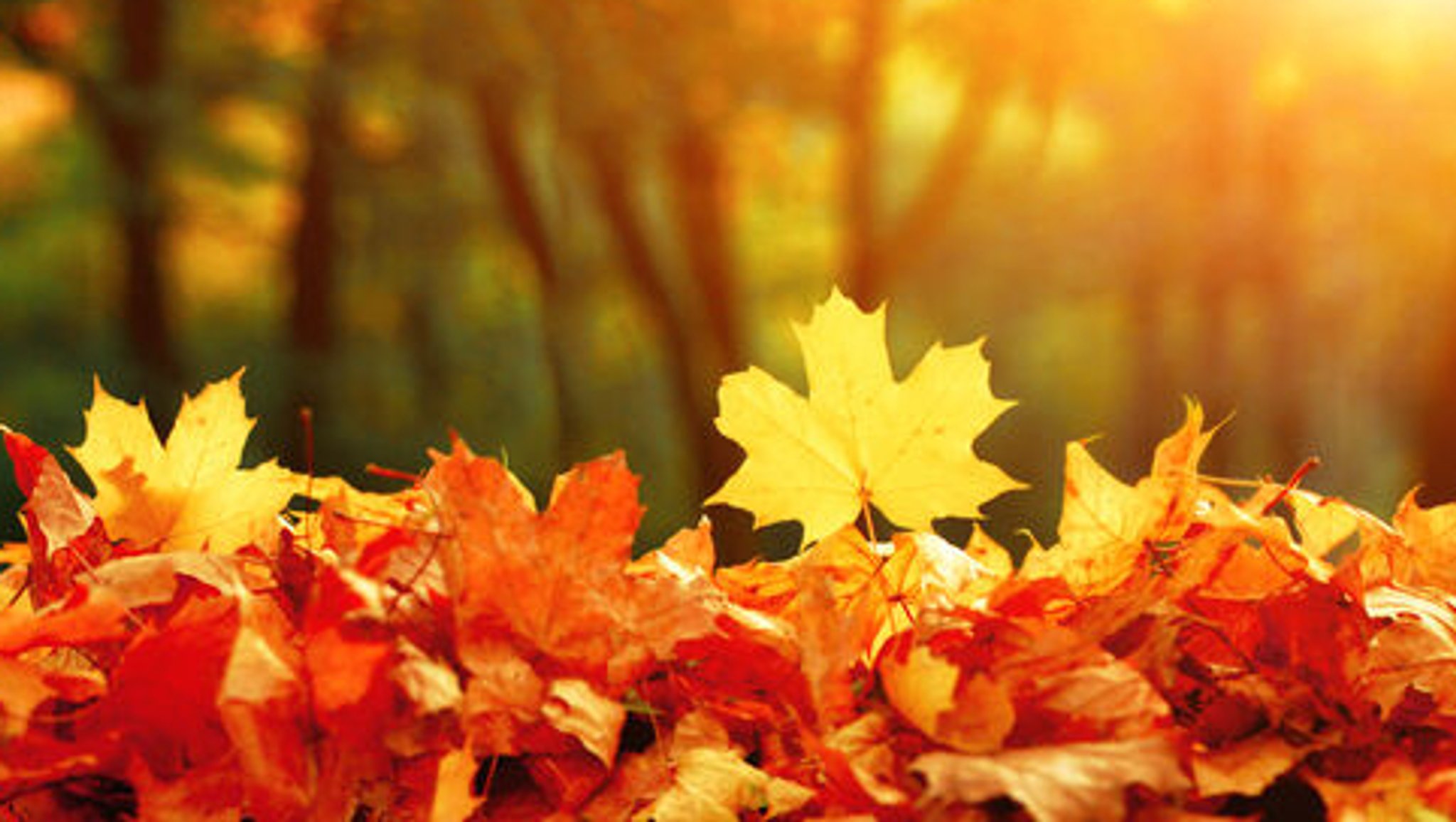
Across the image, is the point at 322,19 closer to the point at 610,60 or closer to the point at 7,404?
the point at 610,60

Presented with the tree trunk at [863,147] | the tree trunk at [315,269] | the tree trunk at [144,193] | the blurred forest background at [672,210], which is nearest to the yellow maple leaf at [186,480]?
the blurred forest background at [672,210]

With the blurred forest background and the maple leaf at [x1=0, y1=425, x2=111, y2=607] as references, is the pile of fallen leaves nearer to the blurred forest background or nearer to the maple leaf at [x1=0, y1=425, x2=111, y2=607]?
the maple leaf at [x1=0, y1=425, x2=111, y2=607]

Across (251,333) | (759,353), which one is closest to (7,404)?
(251,333)

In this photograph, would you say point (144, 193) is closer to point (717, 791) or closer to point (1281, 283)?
point (717, 791)

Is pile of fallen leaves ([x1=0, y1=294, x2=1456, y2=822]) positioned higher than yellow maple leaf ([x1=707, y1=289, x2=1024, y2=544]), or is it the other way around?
yellow maple leaf ([x1=707, y1=289, x2=1024, y2=544])

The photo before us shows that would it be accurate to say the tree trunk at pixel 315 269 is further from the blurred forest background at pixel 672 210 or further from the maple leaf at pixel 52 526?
the maple leaf at pixel 52 526

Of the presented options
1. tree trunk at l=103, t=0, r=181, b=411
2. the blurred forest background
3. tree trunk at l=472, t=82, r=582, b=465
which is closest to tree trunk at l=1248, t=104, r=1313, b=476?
the blurred forest background

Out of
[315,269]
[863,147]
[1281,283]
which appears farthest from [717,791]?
[1281,283]
